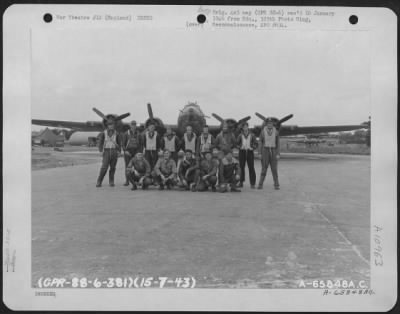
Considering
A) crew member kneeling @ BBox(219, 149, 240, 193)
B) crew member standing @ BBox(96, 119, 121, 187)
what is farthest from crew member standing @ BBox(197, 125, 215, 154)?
crew member standing @ BBox(96, 119, 121, 187)

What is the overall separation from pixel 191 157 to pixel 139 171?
4.26 feet

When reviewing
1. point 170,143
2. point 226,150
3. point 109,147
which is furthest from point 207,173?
point 109,147

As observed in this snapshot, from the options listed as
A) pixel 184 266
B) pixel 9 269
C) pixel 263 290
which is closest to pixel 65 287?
pixel 9 269

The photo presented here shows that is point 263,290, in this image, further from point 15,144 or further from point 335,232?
point 15,144

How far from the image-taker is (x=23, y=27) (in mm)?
4109

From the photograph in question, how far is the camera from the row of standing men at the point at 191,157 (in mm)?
7578

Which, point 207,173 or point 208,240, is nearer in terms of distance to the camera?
point 208,240

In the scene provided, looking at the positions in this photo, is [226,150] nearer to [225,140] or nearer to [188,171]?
[225,140]

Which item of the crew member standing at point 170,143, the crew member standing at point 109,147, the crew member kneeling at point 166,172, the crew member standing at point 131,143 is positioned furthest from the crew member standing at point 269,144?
the crew member standing at point 109,147

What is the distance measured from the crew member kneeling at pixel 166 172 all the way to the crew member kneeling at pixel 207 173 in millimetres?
652

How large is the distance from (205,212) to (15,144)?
2.99 meters

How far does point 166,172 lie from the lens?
7.83m

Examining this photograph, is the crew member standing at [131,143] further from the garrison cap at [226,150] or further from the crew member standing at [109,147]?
the garrison cap at [226,150]

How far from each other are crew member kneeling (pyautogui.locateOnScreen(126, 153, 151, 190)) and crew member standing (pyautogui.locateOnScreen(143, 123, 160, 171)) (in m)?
0.48
